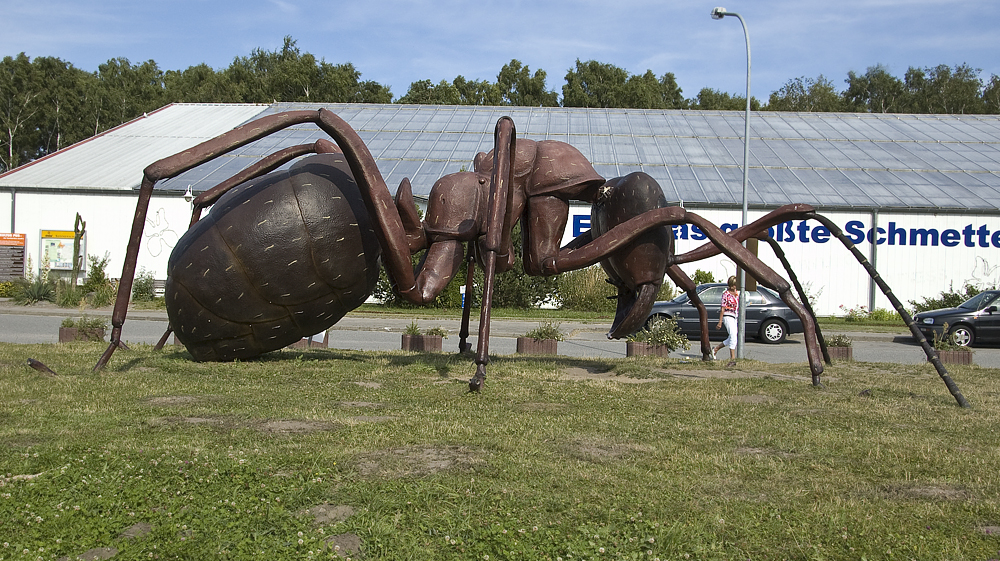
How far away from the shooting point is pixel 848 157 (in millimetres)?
32375

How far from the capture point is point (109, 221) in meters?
29.3

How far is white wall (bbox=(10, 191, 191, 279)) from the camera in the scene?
2875 cm

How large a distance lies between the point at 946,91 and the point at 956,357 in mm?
65292

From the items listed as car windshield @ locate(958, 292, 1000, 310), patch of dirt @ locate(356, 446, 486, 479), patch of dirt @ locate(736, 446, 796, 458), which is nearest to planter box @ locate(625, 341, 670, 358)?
patch of dirt @ locate(736, 446, 796, 458)

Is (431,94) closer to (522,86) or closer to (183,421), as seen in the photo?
(522,86)

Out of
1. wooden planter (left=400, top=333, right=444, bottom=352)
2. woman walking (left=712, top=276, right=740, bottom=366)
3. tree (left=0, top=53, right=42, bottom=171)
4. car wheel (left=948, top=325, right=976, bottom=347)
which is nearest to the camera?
wooden planter (left=400, top=333, right=444, bottom=352)

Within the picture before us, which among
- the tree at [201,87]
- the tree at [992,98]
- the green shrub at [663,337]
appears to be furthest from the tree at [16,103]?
the tree at [992,98]

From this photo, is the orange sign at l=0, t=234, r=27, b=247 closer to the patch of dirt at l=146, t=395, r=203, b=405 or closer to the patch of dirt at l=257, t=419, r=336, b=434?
the patch of dirt at l=146, t=395, r=203, b=405

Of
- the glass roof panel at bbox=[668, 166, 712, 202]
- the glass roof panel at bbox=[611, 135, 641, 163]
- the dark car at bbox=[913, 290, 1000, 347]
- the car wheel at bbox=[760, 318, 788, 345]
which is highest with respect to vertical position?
the glass roof panel at bbox=[611, 135, 641, 163]

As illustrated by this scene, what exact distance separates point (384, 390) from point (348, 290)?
1047 mm

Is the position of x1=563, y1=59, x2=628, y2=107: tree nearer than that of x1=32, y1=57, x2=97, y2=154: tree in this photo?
No

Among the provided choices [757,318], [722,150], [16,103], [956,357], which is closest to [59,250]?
[757,318]

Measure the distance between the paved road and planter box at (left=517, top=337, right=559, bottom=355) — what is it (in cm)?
57

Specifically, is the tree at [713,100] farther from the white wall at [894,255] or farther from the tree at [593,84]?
the white wall at [894,255]
